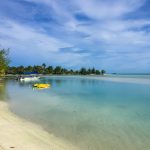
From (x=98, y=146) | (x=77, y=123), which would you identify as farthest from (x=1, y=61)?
(x=98, y=146)

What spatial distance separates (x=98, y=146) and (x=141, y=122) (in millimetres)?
7215

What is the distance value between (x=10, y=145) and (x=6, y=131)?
101 inches

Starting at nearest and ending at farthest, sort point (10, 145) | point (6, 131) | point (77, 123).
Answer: point (10, 145), point (6, 131), point (77, 123)

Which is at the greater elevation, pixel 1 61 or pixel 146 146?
pixel 1 61

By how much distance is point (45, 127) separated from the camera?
15.6 m

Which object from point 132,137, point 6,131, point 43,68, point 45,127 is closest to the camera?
point 6,131

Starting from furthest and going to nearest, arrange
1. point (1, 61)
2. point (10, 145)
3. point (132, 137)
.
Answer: point (1, 61) → point (132, 137) → point (10, 145)

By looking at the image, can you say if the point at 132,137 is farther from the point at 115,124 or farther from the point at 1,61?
the point at 1,61

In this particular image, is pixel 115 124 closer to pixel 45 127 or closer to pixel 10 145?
pixel 45 127

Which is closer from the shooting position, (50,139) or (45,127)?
(50,139)

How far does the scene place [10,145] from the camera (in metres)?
10.3

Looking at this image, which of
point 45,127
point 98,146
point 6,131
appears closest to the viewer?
point 98,146

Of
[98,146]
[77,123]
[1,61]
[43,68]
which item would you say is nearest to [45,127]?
[77,123]

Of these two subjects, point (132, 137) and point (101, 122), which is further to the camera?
point (101, 122)
